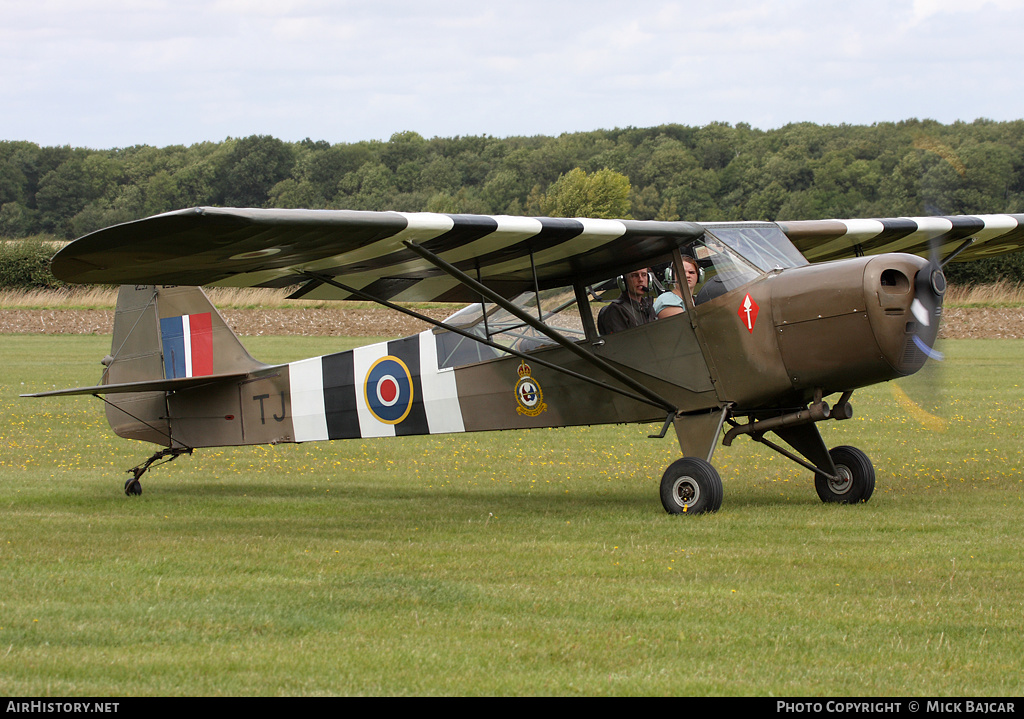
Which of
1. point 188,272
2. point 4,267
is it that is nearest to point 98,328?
point 4,267

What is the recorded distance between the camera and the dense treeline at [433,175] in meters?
49.8

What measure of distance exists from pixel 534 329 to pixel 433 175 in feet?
247

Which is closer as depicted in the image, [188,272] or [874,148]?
[188,272]

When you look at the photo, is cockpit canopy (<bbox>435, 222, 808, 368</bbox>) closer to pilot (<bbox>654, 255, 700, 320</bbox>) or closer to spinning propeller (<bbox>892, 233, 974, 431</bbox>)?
pilot (<bbox>654, 255, 700, 320</bbox>)

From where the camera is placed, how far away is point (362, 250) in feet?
26.5

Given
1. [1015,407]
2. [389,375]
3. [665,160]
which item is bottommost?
[1015,407]

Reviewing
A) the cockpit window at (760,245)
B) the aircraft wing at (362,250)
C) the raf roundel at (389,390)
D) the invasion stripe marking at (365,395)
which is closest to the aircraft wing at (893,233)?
the cockpit window at (760,245)

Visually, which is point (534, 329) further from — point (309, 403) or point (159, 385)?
point (159, 385)

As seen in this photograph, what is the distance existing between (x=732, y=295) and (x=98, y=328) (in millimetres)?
40492

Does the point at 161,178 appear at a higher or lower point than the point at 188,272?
higher

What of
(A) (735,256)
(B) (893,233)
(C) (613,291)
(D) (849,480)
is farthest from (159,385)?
Result: (B) (893,233)

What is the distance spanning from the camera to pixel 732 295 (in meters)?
8.70

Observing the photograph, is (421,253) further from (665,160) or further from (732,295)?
(665,160)

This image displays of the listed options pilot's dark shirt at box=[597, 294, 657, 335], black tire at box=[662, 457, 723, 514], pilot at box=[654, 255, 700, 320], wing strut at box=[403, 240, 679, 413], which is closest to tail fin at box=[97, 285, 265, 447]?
wing strut at box=[403, 240, 679, 413]
